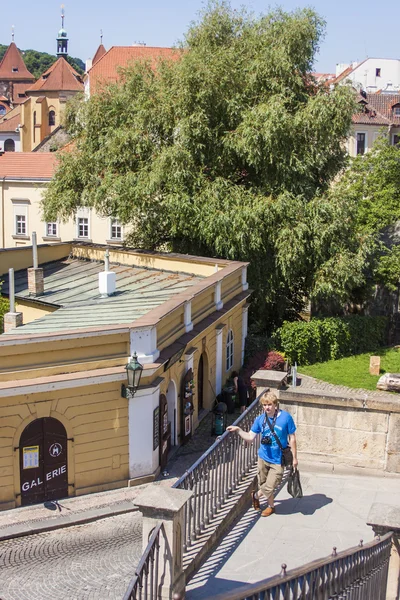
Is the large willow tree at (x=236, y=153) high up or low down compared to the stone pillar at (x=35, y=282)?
up

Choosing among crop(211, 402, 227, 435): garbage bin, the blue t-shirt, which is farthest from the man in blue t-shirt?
crop(211, 402, 227, 435): garbage bin

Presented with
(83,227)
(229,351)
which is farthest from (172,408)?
(83,227)

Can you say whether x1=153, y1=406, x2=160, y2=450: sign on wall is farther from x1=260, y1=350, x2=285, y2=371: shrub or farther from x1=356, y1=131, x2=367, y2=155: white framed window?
x1=356, y1=131, x2=367, y2=155: white framed window

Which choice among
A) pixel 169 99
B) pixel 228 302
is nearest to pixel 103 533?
pixel 228 302

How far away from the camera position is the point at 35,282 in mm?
21531

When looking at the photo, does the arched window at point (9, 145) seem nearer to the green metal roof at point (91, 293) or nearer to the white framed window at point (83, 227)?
the white framed window at point (83, 227)

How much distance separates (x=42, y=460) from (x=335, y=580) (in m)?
8.82

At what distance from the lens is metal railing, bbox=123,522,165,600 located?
649 cm

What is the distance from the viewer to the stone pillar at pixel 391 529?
7.15 metres

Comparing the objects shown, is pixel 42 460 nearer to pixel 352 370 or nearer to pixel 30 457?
pixel 30 457

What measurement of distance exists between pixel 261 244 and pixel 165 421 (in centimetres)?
994

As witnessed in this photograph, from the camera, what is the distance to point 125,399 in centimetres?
1480

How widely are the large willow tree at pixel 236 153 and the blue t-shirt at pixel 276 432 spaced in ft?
49.3

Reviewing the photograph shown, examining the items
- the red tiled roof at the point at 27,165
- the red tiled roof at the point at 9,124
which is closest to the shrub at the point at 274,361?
the red tiled roof at the point at 27,165
